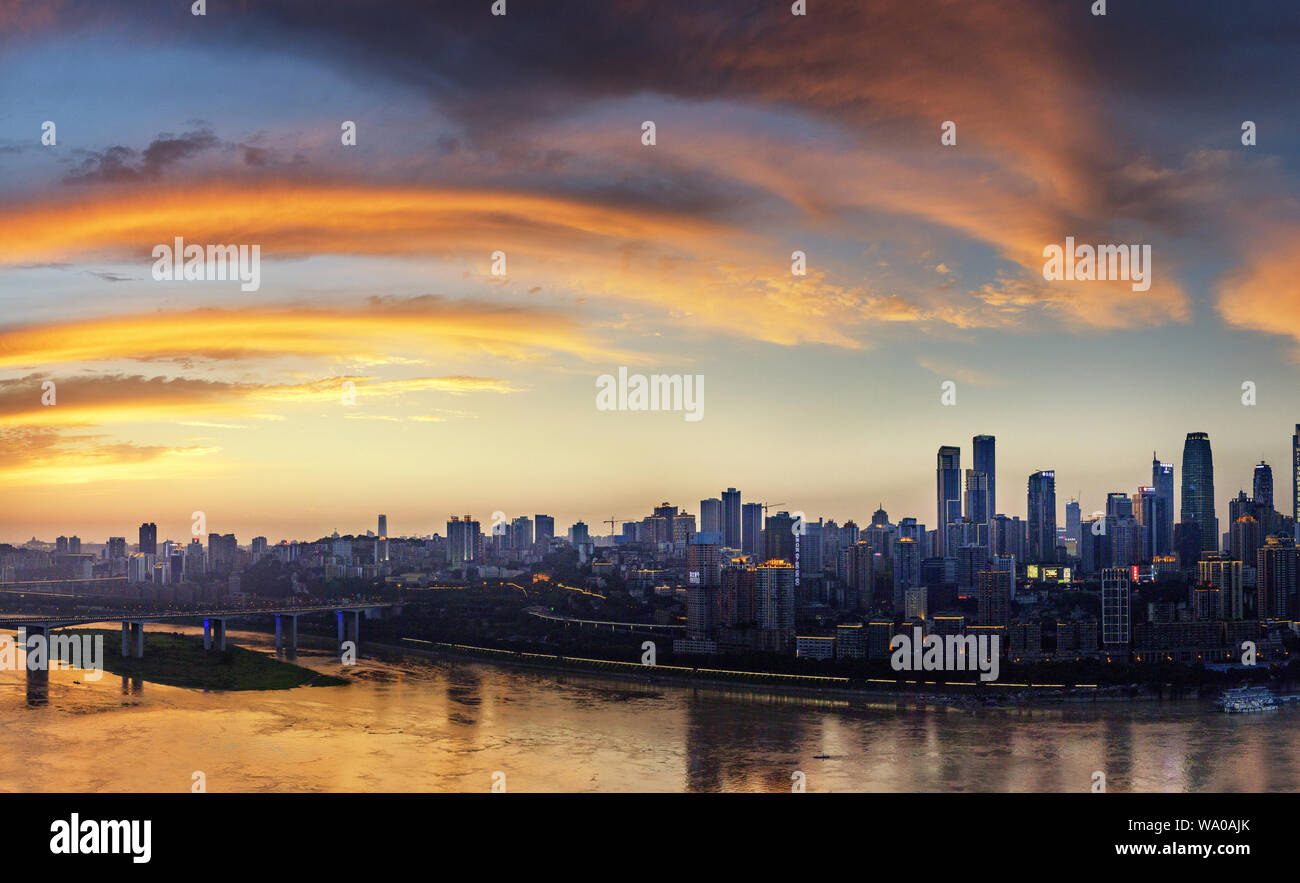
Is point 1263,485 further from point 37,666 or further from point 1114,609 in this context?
point 37,666

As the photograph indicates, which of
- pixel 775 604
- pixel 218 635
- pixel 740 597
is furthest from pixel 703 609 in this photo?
pixel 218 635

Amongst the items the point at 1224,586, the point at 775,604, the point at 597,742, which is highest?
the point at 1224,586

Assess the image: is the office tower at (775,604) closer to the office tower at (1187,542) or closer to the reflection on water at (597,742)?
the reflection on water at (597,742)

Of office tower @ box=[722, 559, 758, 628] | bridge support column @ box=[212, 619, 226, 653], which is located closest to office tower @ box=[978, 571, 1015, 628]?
office tower @ box=[722, 559, 758, 628]

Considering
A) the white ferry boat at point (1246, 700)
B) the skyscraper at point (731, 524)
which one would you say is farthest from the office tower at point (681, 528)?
the white ferry boat at point (1246, 700)

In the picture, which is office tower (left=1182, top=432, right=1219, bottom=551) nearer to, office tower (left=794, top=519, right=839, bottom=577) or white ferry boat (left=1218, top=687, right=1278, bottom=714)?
office tower (left=794, top=519, right=839, bottom=577)
